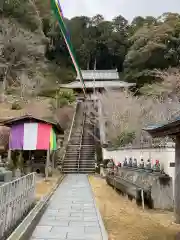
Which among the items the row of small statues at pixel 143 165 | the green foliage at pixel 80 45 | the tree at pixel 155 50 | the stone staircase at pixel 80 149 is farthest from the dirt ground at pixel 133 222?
the tree at pixel 155 50

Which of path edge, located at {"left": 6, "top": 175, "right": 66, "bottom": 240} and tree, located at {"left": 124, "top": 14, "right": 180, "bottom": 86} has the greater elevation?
tree, located at {"left": 124, "top": 14, "right": 180, "bottom": 86}

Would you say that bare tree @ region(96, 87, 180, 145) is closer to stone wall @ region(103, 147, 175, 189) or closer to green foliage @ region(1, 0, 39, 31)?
stone wall @ region(103, 147, 175, 189)

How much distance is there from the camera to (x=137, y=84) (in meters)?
40.4

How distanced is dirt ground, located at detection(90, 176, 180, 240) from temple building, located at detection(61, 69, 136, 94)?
30.8m

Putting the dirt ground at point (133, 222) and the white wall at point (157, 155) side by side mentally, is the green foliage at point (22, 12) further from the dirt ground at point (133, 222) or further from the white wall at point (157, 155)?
the dirt ground at point (133, 222)

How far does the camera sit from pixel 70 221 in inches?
271

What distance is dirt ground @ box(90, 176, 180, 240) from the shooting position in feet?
20.0

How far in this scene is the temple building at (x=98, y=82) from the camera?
133 feet

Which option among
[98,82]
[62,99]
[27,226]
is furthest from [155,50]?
[27,226]

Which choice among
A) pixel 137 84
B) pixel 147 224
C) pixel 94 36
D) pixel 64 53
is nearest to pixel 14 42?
pixel 137 84

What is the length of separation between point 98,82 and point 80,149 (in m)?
24.3

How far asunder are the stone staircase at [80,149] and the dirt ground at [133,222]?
32.2ft

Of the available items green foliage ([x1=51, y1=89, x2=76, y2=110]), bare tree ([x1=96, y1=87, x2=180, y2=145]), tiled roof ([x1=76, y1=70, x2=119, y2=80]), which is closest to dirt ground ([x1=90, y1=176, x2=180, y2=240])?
bare tree ([x1=96, y1=87, x2=180, y2=145])

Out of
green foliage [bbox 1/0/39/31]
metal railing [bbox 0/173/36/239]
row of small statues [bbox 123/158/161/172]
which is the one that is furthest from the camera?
green foliage [bbox 1/0/39/31]
